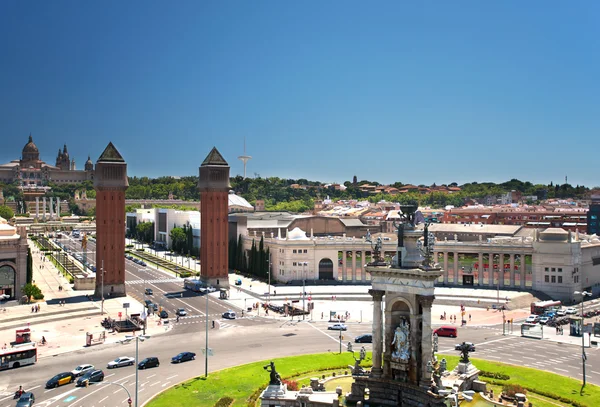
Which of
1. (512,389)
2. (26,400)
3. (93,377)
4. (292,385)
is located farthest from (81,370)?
(512,389)

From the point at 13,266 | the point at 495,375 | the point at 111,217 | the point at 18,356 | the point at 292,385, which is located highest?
the point at 111,217

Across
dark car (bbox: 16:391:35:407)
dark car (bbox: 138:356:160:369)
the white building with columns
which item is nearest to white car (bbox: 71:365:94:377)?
dark car (bbox: 138:356:160:369)

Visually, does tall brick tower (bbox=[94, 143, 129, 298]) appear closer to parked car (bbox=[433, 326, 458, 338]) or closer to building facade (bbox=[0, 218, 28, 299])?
building facade (bbox=[0, 218, 28, 299])

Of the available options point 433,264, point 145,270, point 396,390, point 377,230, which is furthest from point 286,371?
point 377,230

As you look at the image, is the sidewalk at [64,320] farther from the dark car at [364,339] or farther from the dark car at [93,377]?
the dark car at [364,339]

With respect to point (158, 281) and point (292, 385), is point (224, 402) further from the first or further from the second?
point (158, 281)

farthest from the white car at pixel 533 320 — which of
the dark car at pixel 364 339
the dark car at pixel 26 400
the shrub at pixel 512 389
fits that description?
the dark car at pixel 26 400
